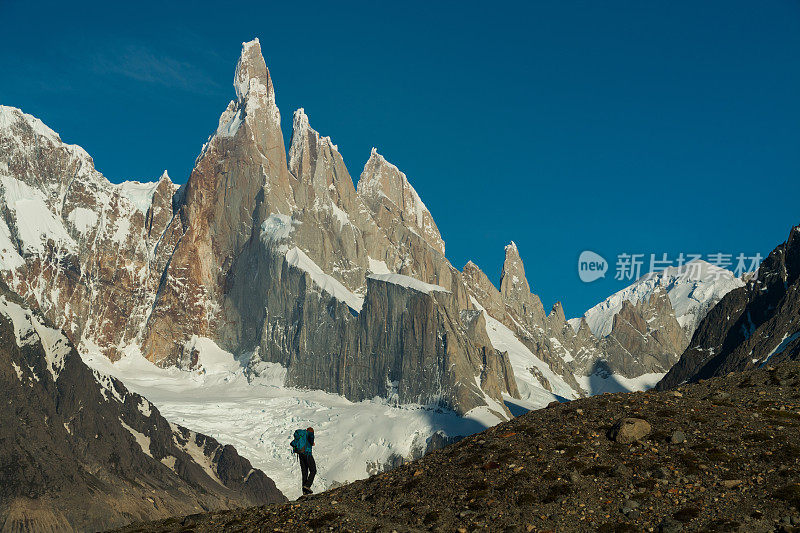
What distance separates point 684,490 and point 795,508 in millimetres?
5563

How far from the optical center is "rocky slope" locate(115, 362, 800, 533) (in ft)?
147

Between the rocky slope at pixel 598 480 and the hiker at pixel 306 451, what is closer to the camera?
the rocky slope at pixel 598 480

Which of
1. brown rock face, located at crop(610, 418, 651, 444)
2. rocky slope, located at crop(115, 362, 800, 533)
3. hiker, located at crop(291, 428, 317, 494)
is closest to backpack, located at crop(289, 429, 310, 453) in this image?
hiker, located at crop(291, 428, 317, 494)

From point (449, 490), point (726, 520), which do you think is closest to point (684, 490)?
point (726, 520)

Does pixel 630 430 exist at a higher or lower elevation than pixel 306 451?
higher

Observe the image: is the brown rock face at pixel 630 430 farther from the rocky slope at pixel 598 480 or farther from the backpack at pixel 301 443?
the backpack at pixel 301 443

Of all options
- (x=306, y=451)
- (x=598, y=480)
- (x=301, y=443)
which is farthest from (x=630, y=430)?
(x=301, y=443)

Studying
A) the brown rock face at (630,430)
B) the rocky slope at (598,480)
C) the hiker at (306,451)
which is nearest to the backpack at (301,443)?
the hiker at (306,451)

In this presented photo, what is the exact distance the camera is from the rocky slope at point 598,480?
44.7 metres

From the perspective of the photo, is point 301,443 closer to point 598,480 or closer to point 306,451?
point 306,451

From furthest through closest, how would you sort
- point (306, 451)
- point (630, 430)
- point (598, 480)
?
point (306, 451), point (630, 430), point (598, 480)

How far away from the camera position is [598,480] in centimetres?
4909

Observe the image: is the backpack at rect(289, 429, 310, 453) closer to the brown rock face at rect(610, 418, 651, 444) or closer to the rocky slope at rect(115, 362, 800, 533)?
the rocky slope at rect(115, 362, 800, 533)

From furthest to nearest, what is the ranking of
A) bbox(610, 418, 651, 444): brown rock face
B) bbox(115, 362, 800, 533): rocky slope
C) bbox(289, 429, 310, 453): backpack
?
1. bbox(289, 429, 310, 453): backpack
2. bbox(610, 418, 651, 444): brown rock face
3. bbox(115, 362, 800, 533): rocky slope
